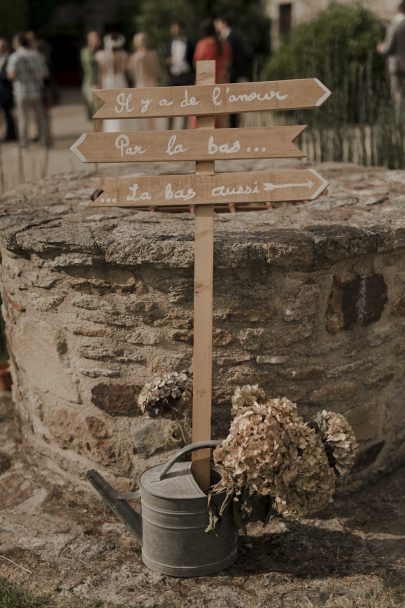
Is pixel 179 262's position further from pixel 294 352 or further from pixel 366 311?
pixel 366 311

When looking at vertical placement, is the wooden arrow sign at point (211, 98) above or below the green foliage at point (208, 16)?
below

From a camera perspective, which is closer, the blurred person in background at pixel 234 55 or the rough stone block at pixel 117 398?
the rough stone block at pixel 117 398

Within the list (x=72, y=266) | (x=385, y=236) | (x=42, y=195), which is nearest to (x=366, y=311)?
(x=385, y=236)

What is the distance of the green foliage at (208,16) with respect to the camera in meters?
14.0

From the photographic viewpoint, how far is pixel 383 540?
9.51ft

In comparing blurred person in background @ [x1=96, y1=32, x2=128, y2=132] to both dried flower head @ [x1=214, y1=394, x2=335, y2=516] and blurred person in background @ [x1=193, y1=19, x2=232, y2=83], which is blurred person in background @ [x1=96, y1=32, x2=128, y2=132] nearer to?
blurred person in background @ [x1=193, y1=19, x2=232, y2=83]

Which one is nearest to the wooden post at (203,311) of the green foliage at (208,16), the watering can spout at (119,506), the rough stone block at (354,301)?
the watering can spout at (119,506)

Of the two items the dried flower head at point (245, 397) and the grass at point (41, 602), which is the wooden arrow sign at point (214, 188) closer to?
the dried flower head at point (245, 397)

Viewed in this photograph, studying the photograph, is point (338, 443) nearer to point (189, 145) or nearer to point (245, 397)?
point (245, 397)

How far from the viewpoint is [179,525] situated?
103 inches

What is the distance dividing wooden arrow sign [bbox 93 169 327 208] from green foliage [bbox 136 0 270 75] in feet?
37.5

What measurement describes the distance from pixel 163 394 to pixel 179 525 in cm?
42

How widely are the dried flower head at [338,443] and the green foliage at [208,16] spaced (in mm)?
11832

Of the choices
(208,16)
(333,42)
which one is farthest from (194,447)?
(208,16)
